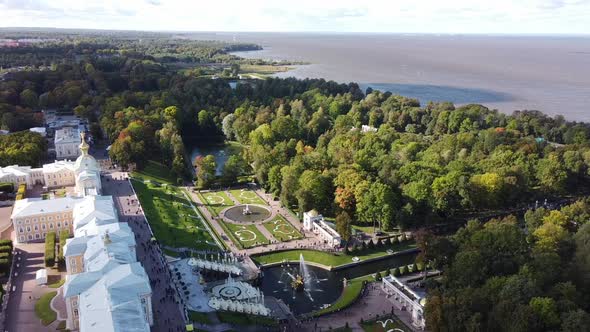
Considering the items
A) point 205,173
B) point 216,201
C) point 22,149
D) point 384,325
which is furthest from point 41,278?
point 22,149

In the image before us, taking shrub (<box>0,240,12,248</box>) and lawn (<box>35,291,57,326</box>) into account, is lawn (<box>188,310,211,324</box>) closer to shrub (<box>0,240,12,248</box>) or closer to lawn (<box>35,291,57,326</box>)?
lawn (<box>35,291,57,326</box>)

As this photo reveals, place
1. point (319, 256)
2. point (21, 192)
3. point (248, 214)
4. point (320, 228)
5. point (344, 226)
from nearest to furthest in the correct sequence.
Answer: point (319, 256), point (344, 226), point (320, 228), point (248, 214), point (21, 192)

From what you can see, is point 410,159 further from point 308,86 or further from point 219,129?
point 308,86

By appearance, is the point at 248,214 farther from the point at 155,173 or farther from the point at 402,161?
the point at 402,161

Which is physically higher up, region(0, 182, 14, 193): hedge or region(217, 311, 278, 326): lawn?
region(0, 182, 14, 193): hedge

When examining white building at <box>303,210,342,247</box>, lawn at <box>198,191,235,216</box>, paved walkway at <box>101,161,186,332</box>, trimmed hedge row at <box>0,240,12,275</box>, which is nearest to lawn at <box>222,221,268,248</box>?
lawn at <box>198,191,235,216</box>

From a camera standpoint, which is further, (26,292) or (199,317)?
(26,292)
